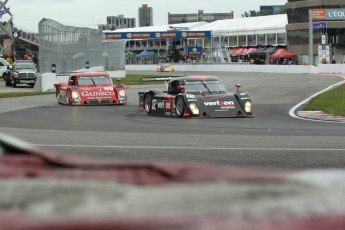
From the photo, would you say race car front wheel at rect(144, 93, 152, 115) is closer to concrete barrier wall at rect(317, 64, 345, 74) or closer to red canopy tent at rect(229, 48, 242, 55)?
concrete barrier wall at rect(317, 64, 345, 74)

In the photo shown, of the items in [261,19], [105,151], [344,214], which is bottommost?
[105,151]

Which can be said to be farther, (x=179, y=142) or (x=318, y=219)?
(x=179, y=142)

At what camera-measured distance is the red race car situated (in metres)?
31.2

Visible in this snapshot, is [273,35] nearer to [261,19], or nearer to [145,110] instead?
[261,19]

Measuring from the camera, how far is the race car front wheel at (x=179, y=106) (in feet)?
80.7

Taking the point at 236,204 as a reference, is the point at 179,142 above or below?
below

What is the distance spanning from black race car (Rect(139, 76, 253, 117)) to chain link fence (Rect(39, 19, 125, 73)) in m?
20.3

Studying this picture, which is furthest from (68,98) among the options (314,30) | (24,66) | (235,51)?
(235,51)

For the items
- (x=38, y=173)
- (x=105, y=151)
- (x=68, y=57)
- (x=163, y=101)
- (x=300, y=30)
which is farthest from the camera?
(x=300, y=30)

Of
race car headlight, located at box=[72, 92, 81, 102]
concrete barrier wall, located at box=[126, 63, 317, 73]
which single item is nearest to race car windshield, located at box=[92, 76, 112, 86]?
race car headlight, located at box=[72, 92, 81, 102]

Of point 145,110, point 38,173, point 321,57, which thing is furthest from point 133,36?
point 38,173

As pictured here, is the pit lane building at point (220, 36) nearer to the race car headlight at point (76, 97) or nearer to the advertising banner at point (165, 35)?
the advertising banner at point (165, 35)

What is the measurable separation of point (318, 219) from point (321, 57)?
82117mm

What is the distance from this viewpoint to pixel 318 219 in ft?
4.91
